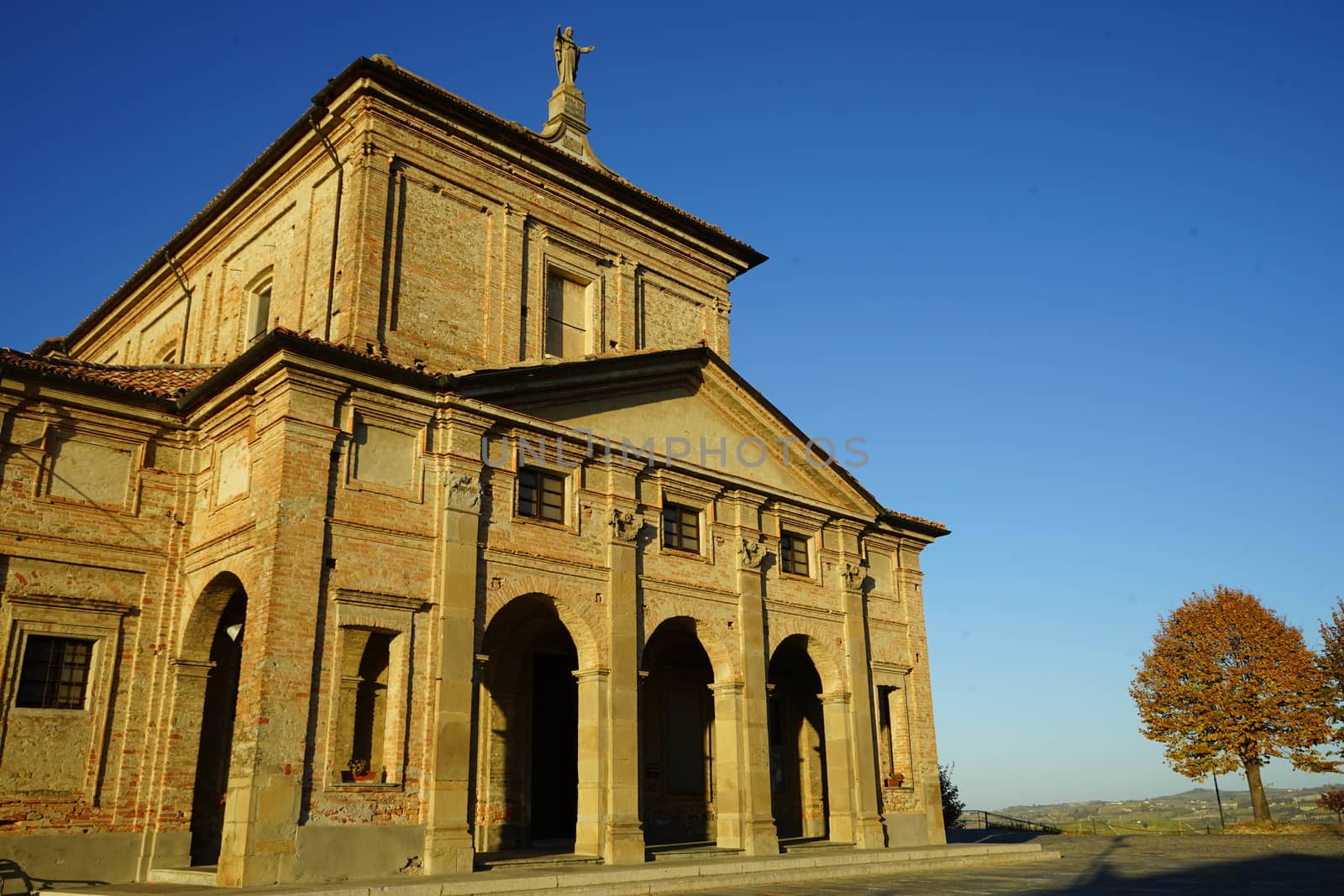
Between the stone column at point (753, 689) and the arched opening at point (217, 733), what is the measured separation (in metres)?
8.67

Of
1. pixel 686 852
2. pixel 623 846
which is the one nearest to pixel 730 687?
pixel 686 852

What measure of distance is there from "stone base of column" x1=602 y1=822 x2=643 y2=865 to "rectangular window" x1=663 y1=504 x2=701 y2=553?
16.5ft

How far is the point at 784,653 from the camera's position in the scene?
950 inches

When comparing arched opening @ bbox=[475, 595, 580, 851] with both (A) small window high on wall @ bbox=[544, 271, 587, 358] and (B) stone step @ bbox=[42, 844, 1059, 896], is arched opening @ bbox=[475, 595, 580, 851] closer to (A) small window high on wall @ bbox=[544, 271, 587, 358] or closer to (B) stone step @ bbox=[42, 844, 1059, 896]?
(B) stone step @ bbox=[42, 844, 1059, 896]

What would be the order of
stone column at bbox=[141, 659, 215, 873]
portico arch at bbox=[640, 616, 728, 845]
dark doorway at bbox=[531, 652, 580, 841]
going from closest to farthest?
stone column at bbox=[141, 659, 215, 873] < dark doorway at bbox=[531, 652, 580, 841] < portico arch at bbox=[640, 616, 728, 845]

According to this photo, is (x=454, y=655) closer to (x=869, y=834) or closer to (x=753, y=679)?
(x=753, y=679)

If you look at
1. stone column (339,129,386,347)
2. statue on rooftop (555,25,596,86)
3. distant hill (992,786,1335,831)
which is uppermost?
statue on rooftop (555,25,596,86)

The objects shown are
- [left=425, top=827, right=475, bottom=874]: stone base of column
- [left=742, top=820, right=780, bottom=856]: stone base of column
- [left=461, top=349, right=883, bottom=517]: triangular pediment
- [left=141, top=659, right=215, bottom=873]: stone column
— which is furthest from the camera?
[left=742, top=820, right=780, bottom=856]: stone base of column

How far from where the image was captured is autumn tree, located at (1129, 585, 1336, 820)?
1361 inches

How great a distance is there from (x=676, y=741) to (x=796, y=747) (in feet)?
12.5

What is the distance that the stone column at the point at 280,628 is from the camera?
12.7m

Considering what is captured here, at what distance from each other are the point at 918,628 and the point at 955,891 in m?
10.4

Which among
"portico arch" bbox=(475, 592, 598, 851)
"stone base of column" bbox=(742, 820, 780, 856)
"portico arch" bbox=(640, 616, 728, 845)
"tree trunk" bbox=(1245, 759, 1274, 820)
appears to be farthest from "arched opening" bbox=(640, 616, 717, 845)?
"tree trunk" bbox=(1245, 759, 1274, 820)

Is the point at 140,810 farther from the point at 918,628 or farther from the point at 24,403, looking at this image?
the point at 918,628
